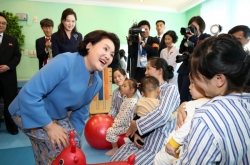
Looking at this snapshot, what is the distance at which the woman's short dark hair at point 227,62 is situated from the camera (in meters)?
0.65

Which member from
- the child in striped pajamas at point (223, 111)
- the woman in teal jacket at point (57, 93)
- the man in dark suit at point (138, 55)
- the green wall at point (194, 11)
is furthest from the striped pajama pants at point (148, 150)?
the green wall at point (194, 11)

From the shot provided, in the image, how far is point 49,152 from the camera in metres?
1.05

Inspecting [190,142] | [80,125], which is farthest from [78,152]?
[190,142]

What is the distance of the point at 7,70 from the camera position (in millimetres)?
2598

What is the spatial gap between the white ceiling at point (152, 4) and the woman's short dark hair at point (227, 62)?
4.86 m

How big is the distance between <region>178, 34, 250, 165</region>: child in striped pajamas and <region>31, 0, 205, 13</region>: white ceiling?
16.0 feet

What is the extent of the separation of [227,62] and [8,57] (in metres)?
2.70

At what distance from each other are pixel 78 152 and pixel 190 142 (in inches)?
19.9

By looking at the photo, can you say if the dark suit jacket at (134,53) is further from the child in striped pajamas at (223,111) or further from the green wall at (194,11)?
the green wall at (194,11)

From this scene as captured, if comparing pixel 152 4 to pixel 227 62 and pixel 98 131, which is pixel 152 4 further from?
pixel 227 62

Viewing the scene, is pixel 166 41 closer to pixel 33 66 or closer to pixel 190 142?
pixel 190 142

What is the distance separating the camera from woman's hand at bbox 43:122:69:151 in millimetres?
997

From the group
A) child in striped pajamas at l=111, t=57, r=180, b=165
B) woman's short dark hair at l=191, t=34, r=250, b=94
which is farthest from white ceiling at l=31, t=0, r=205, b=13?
woman's short dark hair at l=191, t=34, r=250, b=94

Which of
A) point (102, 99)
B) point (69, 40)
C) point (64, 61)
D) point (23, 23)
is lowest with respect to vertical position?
point (102, 99)
